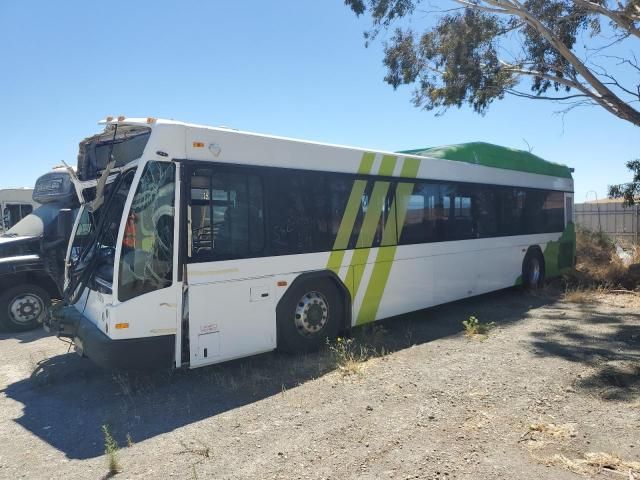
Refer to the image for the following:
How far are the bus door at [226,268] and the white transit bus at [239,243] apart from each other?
0.01 metres

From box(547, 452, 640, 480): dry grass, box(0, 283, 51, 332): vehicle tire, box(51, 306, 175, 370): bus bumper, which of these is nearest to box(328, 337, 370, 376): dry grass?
box(51, 306, 175, 370): bus bumper

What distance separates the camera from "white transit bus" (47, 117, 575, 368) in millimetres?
5230

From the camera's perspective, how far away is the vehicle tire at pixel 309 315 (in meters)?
6.43

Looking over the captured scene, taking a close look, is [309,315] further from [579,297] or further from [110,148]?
[579,297]

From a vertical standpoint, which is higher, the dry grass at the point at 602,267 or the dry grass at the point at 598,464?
the dry grass at the point at 602,267

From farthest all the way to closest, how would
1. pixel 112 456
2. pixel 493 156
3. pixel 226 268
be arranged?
1. pixel 493 156
2. pixel 226 268
3. pixel 112 456

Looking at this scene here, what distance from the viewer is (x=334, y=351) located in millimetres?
6613

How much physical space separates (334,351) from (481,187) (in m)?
5.23

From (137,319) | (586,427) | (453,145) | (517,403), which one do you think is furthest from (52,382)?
(453,145)

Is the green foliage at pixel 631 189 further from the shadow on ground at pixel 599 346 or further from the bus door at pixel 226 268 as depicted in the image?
the bus door at pixel 226 268

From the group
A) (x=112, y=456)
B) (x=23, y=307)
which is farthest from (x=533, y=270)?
(x=23, y=307)

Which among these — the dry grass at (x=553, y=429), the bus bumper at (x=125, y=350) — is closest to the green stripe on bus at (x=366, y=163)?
the bus bumper at (x=125, y=350)

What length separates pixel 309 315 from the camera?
263 inches

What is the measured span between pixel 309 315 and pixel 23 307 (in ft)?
18.8
